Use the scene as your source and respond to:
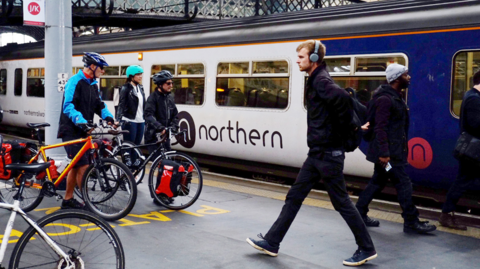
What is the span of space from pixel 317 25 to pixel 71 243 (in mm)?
5733

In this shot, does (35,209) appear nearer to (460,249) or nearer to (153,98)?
(153,98)

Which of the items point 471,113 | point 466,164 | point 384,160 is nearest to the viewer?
point 384,160

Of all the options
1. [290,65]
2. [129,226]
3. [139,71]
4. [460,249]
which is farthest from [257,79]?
[460,249]

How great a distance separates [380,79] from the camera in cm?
714

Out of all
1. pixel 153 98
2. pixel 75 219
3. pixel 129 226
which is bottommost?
pixel 129 226

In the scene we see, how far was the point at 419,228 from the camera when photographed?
5.39m

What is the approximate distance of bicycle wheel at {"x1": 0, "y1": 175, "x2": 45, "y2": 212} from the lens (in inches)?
216

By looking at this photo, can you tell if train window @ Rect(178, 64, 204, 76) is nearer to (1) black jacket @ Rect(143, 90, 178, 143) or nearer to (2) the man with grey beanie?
(1) black jacket @ Rect(143, 90, 178, 143)

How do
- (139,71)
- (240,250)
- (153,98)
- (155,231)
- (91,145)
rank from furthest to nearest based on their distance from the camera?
(139,71) → (153,98) → (91,145) → (155,231) → (240,250)

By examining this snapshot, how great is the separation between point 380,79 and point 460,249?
111 inches

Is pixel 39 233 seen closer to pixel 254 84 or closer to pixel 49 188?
pixel 49 188

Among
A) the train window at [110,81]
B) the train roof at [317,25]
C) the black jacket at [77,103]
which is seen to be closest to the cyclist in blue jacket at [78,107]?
the black jacket at [77,103]

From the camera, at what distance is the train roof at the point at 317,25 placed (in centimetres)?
666

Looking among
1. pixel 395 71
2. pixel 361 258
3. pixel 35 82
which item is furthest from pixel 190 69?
pixel 35 82
